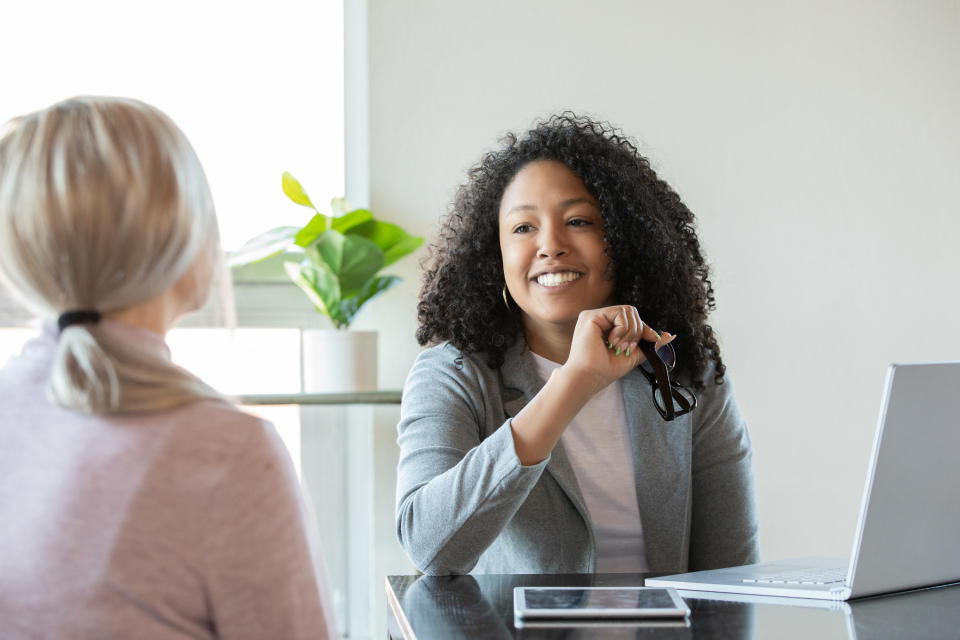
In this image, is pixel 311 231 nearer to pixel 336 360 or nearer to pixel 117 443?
pixel 336 360

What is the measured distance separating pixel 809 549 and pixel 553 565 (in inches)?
61.0

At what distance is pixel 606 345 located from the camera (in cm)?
146

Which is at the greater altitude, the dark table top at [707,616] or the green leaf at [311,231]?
the green leaf at [311,231]

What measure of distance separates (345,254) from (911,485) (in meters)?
1.41

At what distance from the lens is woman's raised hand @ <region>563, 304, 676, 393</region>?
1413 mm

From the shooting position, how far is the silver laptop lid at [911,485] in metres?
1.09

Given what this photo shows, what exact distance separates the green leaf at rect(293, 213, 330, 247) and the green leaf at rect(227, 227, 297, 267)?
30 millimetres

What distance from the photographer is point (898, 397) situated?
1.08 meters

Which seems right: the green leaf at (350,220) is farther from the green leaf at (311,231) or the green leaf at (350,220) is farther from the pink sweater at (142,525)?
the pink sweater at (142,525)

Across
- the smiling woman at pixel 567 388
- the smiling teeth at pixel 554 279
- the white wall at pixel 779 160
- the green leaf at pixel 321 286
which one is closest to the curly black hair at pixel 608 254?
the smiling woman at pixel 567 388

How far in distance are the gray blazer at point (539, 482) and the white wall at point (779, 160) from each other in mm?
905

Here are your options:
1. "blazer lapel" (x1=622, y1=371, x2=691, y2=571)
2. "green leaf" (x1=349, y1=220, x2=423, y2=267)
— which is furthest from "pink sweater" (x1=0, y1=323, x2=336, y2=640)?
"green leaf" (x1=349, y1=220, x2=423, y2=267)

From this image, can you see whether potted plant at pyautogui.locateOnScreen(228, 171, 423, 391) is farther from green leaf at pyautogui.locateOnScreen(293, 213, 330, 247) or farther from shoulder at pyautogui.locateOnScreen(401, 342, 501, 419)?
shoulder at pyautogui.locateOnScreen(401, 342, 501, 419)

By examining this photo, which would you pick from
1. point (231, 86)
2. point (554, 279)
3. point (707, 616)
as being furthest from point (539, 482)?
point (231, 86)
